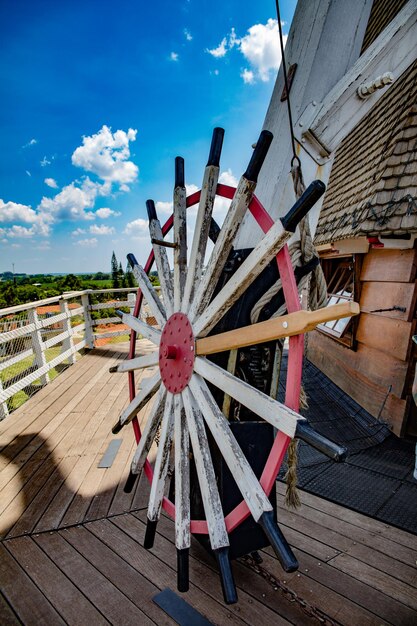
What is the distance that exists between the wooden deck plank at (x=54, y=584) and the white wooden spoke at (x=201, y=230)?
55.8 inches

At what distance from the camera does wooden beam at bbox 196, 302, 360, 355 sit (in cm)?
92

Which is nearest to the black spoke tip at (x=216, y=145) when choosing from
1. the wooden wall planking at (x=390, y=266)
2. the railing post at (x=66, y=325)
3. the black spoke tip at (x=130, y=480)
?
the black spoke tip at (x=130, y=480)

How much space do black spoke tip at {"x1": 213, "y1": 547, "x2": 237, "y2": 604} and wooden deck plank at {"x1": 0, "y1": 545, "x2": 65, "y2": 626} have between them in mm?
838

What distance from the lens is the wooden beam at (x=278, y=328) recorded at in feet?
3.02

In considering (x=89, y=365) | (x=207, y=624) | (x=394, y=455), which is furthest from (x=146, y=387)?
(x=89, y=365)

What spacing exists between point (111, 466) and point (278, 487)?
49.8 inches

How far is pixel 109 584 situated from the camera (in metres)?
1.67

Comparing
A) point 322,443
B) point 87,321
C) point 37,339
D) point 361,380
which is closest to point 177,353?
point 322,443

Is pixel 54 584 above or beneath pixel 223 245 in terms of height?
beneath

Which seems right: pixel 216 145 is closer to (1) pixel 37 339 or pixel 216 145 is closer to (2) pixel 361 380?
(2) pixel 361 380

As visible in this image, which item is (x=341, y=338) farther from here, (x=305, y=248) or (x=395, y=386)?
(x=305, y=248)

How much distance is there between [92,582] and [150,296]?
1450mm

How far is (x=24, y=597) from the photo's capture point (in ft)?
5.27

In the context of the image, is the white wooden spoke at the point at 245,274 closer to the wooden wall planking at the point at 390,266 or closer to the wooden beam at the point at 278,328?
the wooden beam at the point at 278,328
